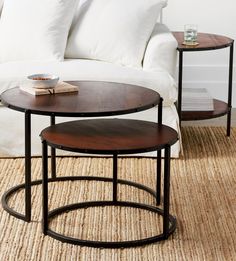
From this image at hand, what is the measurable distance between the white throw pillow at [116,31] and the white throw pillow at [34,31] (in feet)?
0.41

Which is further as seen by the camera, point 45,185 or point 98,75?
point 98,75

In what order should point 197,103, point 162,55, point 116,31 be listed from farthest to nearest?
1. point 197,103
2. point 116,31
3. point 162,55

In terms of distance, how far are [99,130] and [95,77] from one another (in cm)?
94

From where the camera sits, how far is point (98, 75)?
3.87m

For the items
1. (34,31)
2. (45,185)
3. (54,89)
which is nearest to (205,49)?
(34,31)

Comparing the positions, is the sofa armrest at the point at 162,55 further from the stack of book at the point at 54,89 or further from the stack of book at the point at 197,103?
the stack of book at the point at 54,89

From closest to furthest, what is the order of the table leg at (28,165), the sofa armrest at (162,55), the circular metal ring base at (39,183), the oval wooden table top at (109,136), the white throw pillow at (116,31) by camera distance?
the oval wooden table top at (109,136) → the table leg at (28,165) → the circular metal ring base at (39,183) → the sofa armrest at (162,55) → the white throw pillow at (116,31)

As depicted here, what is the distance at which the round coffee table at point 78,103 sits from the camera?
286 cm

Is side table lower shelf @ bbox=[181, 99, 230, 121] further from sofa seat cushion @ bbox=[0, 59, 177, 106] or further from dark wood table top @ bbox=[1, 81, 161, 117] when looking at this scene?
dark wood table top @ bbox=[1, 81, 161, 117]

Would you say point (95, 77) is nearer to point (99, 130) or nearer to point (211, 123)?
point (99, 130)

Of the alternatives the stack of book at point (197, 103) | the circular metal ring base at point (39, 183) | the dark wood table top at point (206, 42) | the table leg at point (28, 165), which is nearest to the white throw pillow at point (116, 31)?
the dark wood table top at point (206, 42)

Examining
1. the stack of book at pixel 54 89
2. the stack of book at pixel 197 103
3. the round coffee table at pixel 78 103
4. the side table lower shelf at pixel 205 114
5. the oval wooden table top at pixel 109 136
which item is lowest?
the side table lower shelf at pixel 205 114

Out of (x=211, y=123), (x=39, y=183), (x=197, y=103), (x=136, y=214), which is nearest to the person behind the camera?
(x=136, y=214)

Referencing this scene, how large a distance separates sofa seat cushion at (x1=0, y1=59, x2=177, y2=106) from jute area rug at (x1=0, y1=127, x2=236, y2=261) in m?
0.39
